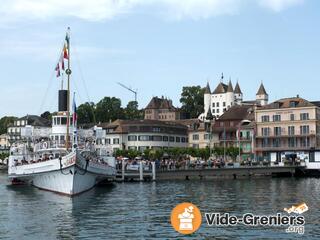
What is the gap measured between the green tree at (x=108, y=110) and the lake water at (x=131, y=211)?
407ft

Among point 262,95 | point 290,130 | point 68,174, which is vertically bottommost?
point 68,174

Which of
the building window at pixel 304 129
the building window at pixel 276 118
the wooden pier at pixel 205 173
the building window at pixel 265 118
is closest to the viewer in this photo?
the wooden pier at pixel 205 173

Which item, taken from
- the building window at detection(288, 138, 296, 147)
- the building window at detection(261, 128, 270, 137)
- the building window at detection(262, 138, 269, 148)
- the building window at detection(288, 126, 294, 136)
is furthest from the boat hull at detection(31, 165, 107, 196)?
the building window at detection(261, 128, 270, 137)

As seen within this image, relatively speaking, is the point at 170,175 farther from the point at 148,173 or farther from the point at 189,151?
the point at 189,151

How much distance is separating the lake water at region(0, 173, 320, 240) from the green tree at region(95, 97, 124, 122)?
407ft

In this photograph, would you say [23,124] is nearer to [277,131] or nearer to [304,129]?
[277,131]

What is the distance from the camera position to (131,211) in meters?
41.0

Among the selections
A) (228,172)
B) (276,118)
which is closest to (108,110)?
(276,118)

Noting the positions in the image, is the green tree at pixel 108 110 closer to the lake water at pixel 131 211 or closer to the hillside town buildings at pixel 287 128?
the hillside town buildings at pixel 287 128

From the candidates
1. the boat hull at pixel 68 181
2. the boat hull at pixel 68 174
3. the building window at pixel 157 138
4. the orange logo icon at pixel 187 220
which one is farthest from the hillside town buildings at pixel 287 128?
the orange logo icon at pixel 187 220

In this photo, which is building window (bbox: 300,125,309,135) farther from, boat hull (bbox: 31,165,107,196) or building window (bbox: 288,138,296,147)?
boat hull (bbox: 31,165,107,196)

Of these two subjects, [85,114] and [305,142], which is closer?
[305,142]

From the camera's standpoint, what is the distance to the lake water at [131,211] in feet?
101

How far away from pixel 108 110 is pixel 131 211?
149 m
